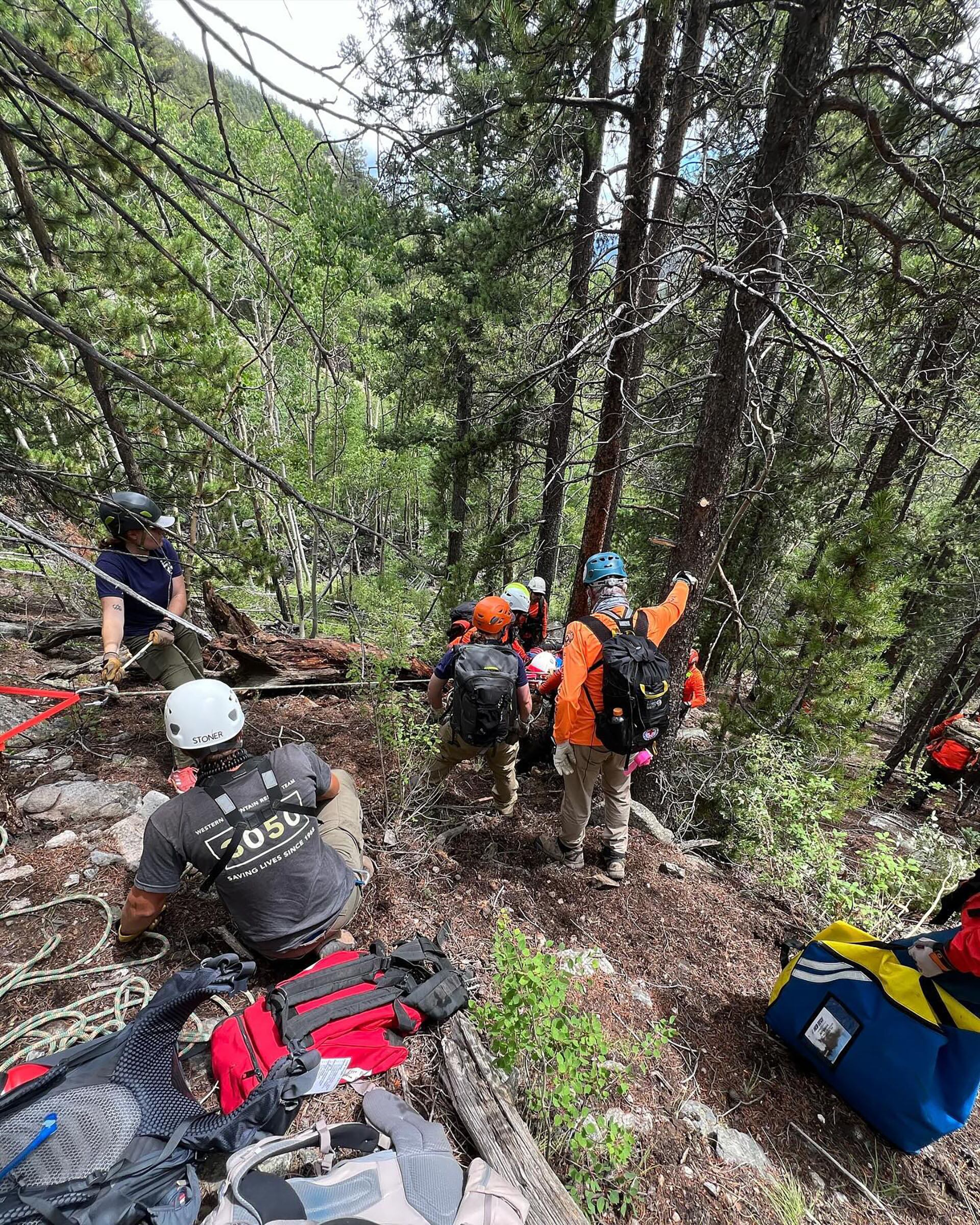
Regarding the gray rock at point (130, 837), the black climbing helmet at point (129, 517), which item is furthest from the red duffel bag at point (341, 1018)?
the black climbing helmet at point (129, 517)

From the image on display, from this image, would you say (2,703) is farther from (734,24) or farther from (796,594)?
(734,24)

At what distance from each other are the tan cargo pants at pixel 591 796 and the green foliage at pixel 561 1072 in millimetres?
1604

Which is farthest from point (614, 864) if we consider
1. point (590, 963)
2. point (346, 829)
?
point (346, 829)

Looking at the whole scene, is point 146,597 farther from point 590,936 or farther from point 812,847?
point 812,847

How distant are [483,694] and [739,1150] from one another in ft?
8.50

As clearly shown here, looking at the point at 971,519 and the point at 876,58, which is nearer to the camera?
the point at 876,58

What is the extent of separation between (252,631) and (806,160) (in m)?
6.17

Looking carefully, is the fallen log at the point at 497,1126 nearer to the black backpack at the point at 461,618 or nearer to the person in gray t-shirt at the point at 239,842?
the person in gray t-shirt at the point at 239,842

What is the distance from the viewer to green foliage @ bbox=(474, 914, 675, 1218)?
75.5 inches

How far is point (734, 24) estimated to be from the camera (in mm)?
4238

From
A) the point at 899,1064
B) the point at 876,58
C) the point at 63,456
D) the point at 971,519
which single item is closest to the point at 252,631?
the point at 63,456

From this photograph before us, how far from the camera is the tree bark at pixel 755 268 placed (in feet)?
10.2

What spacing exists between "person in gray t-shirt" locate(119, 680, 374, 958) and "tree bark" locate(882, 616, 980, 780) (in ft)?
32.9

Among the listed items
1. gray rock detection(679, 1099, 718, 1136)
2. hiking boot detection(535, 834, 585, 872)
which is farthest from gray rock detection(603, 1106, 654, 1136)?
hiking boot detection(535, 834, 585, 872)
